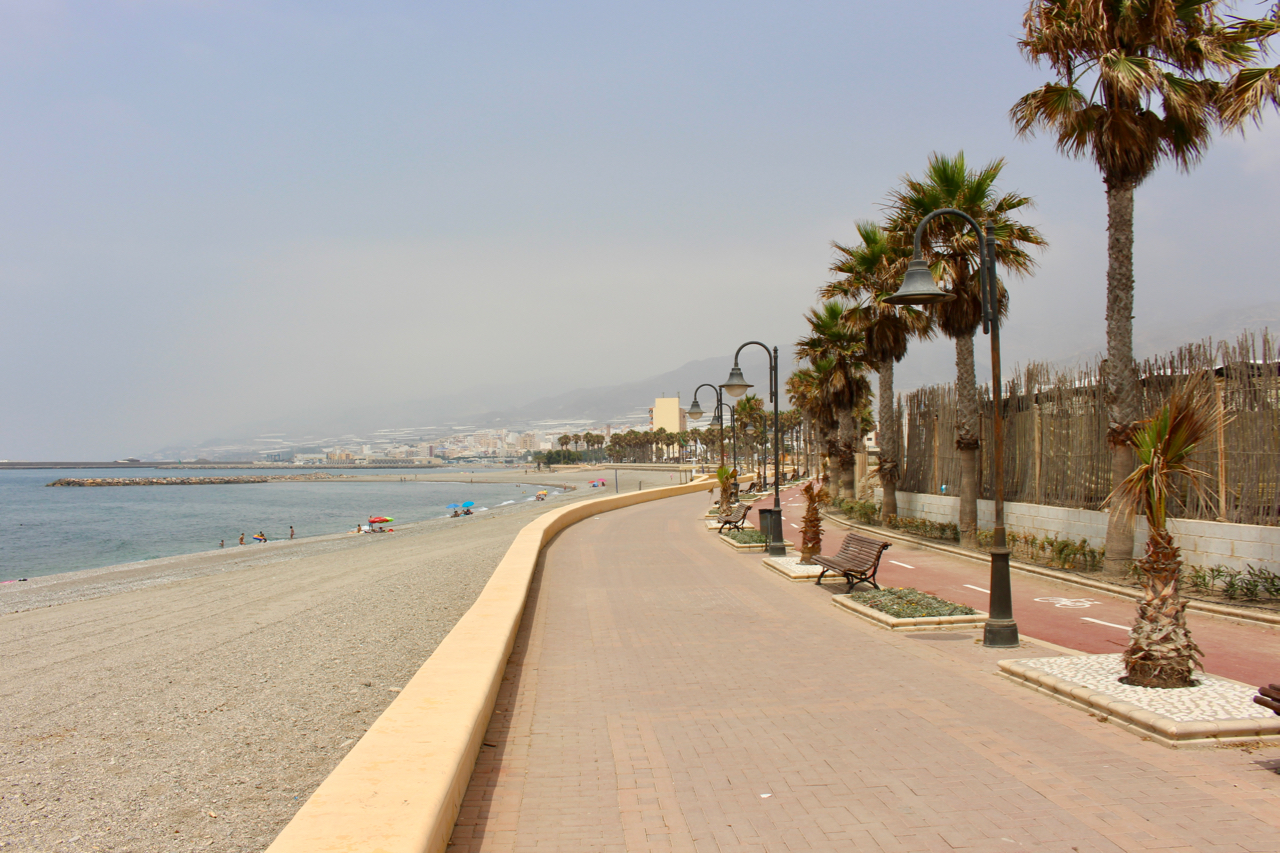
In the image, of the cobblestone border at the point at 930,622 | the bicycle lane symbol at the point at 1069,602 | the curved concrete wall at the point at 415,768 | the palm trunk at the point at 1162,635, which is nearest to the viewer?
the curved concrete wall at the point at 415,768

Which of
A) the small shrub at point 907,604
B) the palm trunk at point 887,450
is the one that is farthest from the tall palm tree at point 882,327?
the small shrub at point 907,604

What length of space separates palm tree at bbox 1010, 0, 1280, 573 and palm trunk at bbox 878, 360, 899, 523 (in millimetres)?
10495

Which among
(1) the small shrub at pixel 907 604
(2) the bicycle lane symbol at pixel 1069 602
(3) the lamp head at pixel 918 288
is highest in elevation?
(3) the lamp head at pixel 918 288

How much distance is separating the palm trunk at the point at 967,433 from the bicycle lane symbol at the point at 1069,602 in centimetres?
652

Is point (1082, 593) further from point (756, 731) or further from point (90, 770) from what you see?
point (90, 770)

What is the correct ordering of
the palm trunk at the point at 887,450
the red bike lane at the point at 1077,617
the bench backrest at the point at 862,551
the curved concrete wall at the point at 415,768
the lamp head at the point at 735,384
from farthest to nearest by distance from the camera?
the palm trunk at the point at 887,450, the lamp head at the point at 735,384, the bench backrest at the point at 862,551, the red bike lane at the point at 1077,617, the curved concrete wall at the point at 415,768

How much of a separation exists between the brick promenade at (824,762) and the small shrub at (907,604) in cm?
64

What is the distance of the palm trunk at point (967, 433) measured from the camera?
19.8 meters

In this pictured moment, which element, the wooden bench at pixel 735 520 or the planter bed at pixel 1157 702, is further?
the wooden bench at pixel 735 520

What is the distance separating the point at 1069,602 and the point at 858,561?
125 inches

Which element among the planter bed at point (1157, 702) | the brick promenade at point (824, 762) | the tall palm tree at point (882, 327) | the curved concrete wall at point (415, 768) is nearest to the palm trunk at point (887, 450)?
the tall palm tree at point (882, 327)

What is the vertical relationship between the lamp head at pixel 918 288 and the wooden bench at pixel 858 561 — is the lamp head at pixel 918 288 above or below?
above

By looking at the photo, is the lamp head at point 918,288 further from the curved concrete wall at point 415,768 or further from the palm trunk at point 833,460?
the palm trunk at point 833,460

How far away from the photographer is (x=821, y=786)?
526cm
